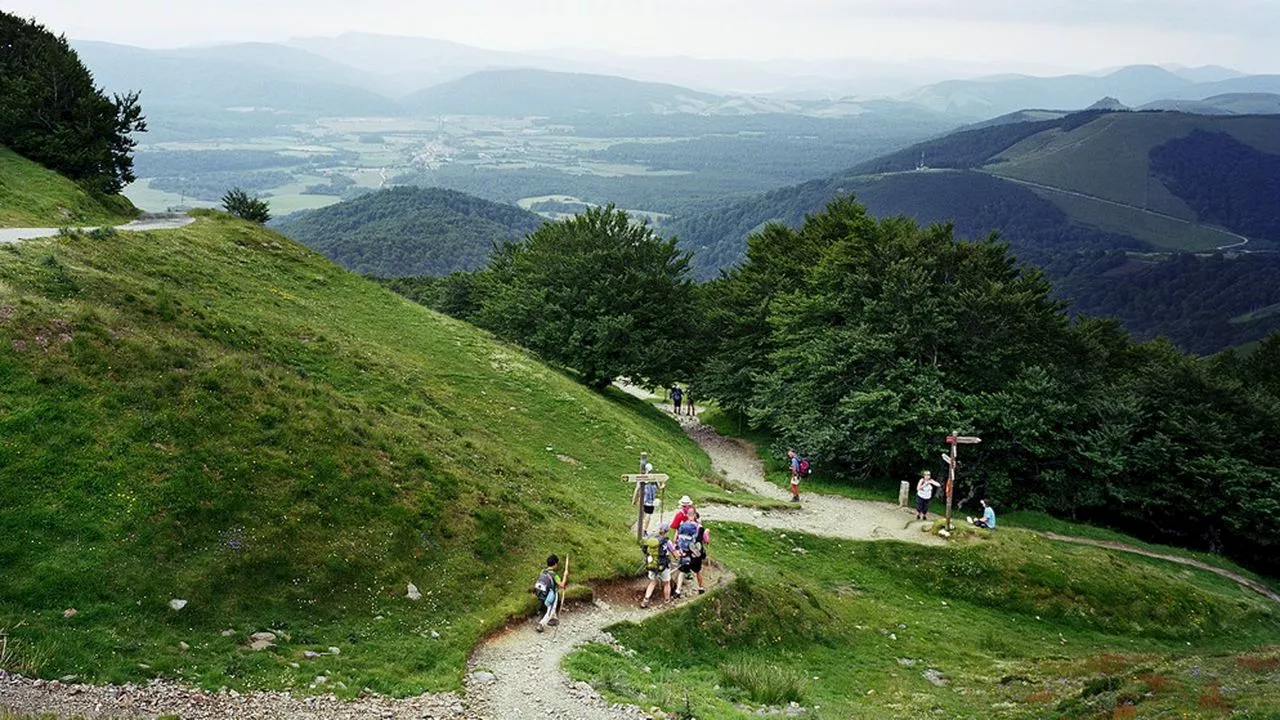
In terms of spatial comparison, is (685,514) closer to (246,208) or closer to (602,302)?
(602,302)

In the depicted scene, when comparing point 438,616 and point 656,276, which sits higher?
point 656,276

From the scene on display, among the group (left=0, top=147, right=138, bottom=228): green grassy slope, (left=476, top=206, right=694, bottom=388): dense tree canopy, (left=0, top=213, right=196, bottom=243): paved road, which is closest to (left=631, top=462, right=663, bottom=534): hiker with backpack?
(left=0, top=213, right=196, bottom=243): paved road

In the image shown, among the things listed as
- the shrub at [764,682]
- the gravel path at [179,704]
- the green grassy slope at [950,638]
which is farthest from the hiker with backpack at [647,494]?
the gravel path at [179,704]

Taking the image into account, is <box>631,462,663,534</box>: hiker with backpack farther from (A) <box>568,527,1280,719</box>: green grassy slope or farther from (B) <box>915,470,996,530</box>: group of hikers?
(B) <box>915,470,996,530</box>: group of hikers

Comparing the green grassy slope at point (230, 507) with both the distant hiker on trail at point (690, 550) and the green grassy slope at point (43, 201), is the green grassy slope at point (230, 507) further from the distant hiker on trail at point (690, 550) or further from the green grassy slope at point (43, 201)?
the green grassy slope at point (43, 201)

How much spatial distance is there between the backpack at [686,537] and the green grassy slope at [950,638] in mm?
1459

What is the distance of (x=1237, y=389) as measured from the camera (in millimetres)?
43000

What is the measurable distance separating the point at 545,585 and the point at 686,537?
12.9 feet

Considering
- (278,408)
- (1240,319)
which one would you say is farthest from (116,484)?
(1240,319)

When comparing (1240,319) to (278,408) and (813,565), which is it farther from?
(278,408)

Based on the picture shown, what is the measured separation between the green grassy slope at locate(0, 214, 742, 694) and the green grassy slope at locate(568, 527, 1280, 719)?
3.31 m

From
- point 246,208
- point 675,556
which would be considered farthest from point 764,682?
point 246,208

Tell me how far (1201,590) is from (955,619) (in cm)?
1160

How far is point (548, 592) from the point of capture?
17.7 m
